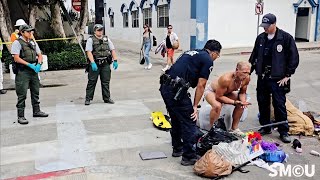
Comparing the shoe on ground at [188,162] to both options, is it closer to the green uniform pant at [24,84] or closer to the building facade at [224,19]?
the green uniform pant at [24,84]

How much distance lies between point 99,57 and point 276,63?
3.73 metres

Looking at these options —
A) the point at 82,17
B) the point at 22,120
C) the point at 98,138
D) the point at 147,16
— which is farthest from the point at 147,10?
the point at 98,138

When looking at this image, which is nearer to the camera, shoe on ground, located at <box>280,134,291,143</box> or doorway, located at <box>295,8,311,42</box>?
shoe on ground, located at <box>280,134,291,143</box>

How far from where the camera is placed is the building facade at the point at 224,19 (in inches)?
763

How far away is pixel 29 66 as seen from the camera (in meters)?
6.23

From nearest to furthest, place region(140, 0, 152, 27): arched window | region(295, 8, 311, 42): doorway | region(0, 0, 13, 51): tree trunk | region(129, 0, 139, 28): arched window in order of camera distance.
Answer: region(0, 0, 13, 51): tree trunk
region(295, 8, 311, 42): doorway
region(140, 0, 152, 27): arched window
region(129, 0, 139, 28): arched window

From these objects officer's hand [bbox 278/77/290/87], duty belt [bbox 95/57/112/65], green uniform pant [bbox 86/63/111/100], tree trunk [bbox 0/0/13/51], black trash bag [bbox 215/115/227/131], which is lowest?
black trash bag [bbox 215/115/227/131]

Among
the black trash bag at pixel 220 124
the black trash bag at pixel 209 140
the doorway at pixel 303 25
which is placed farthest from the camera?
the doorway at pixel 303 25

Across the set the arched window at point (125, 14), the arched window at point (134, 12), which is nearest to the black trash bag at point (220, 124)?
the arched window at point (134, 12)

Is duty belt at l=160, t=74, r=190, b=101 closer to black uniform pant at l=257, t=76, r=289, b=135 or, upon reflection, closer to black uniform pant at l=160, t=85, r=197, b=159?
black uniform pant at l=160, t=85, r=197, b=159

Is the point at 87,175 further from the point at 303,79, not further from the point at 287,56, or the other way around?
the point at 303,79

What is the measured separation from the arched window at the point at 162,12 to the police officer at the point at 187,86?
17788 mm

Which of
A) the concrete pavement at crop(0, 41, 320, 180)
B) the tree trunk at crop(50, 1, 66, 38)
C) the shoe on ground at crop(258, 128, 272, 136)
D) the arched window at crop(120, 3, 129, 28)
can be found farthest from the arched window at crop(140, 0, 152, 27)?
the shoe on ground at crop(258, 128, 272, 136)

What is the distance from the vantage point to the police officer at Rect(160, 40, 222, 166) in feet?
14.0
